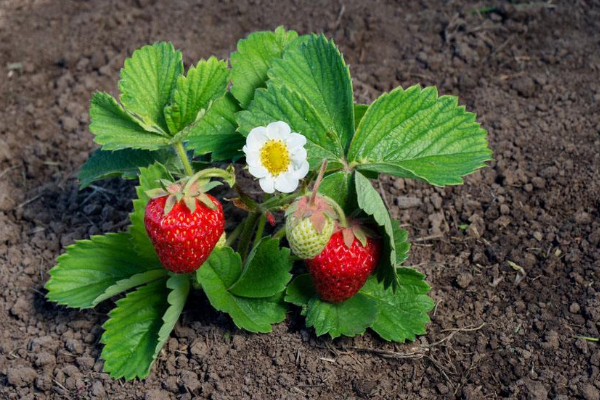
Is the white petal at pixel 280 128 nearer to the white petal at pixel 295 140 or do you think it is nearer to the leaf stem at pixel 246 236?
the white petal at pixel 295 140

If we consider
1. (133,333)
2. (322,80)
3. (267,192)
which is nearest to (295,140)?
(267,192)

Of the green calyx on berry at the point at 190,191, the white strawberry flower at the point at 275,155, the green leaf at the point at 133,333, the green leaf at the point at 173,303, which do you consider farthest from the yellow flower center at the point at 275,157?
the green leaf at the point at 133,333

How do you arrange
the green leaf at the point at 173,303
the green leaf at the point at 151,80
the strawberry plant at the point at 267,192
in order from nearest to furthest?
1. the strawberry plant at the point at 267,192
2. the green leaf at the point at 173,303
3. the green leaf at the point at 151,80

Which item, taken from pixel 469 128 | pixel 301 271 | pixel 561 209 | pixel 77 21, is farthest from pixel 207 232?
pixel 77 21

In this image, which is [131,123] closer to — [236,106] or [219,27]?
[236,106]

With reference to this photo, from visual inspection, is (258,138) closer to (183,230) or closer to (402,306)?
(183,230)

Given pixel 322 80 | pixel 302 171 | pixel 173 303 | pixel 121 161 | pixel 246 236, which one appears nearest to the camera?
pixel 302 171
